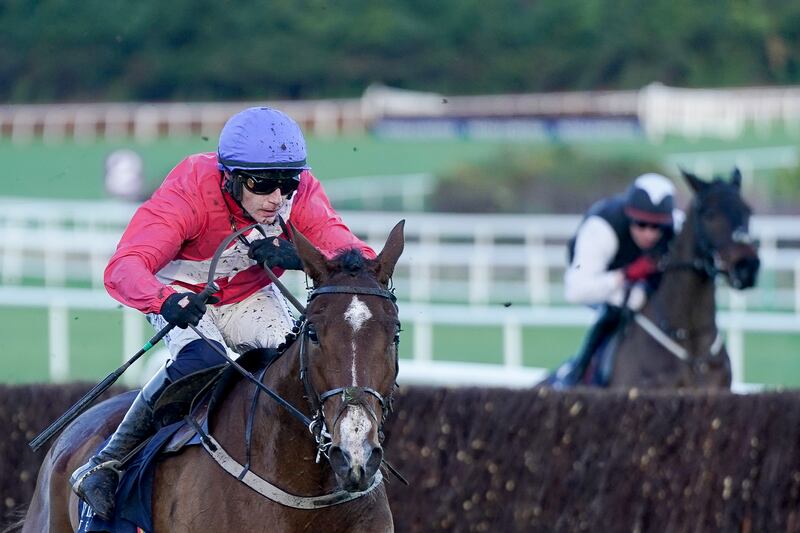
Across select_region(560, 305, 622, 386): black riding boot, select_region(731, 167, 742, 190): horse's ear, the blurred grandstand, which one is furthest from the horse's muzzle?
select_region(731, 167, 742, 190): horse's ear

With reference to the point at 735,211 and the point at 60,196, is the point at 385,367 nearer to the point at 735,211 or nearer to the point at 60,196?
the point at 735,211

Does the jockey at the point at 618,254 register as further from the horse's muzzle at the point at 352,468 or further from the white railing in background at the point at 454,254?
the horse's muzzle at the point at 352,468

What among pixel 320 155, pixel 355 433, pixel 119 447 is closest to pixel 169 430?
pixel 119 447

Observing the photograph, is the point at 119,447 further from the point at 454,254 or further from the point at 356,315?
the point at 454,254

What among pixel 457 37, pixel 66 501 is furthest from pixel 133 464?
pixel 457 37

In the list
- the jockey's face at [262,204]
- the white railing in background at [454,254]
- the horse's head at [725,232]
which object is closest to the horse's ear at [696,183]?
the horse's head at [725,232]

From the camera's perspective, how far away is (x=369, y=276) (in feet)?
11.5

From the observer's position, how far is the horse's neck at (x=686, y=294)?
24.1ft

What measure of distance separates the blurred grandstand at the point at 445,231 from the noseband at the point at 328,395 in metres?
1.97

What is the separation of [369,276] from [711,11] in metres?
20.5

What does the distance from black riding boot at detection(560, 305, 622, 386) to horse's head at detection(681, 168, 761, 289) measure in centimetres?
60

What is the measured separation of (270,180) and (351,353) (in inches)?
29.8

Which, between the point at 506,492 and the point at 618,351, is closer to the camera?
the point at 506,492

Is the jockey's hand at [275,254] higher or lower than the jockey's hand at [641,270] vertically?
higher
